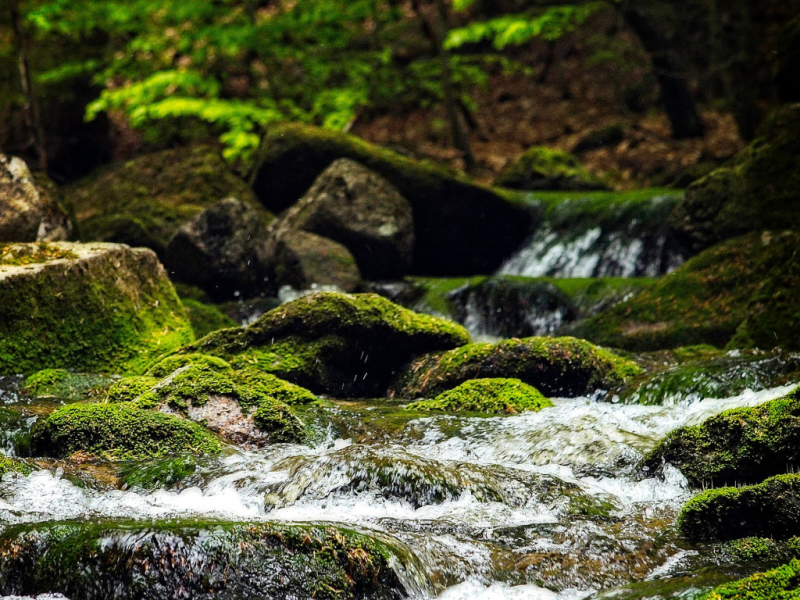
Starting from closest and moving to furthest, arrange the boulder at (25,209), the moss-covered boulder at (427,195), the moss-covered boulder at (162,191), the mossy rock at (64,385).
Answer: the mossy rock at (64,385) < the boulder at (25,209) < the moss-covered boulder at (162,191) < the moss-covered boulder at (427,195)

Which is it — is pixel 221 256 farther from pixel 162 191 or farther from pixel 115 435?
pixel 115 435

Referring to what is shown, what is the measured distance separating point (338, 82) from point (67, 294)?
1353 centimetres

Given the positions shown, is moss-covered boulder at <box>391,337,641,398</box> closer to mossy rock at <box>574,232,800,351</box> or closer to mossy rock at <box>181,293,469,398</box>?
mossy rock at <box>181,293,469,398</box>

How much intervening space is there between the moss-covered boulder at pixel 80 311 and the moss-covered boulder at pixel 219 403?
182 centimetres

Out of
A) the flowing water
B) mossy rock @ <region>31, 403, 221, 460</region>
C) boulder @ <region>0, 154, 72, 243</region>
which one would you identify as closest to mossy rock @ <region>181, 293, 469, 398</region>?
the flowing water

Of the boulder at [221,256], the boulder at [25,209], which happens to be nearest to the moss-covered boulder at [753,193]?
the boulder at [221,256]

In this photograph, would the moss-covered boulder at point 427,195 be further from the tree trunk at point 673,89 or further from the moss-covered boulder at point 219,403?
the moss-covered boulder at point 219,403

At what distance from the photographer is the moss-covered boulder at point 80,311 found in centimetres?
769

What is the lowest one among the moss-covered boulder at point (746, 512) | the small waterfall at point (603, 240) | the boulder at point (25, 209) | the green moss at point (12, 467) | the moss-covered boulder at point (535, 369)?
the small waterfall at point (603, 240)

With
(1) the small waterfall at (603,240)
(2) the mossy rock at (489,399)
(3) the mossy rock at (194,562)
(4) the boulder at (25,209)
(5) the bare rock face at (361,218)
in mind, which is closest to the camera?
(3) the mossy rock at (194,562)

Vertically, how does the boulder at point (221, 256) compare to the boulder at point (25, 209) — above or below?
below

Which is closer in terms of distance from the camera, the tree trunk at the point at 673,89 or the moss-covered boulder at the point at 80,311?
the moss-covered boulder at the point at 80,311

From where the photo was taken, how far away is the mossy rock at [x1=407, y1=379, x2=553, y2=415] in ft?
21.4

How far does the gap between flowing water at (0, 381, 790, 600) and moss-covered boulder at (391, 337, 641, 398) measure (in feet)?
3.78
